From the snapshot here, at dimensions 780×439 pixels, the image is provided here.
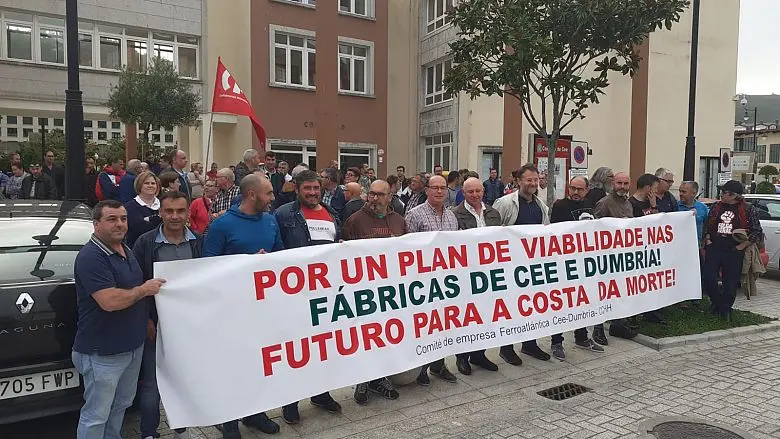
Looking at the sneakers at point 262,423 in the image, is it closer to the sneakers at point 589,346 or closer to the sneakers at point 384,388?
the sneakers at point 384,388

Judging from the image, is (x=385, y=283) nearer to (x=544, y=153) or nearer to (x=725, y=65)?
(x=544, y=153)

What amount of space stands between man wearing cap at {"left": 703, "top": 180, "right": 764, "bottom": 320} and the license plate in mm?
7523

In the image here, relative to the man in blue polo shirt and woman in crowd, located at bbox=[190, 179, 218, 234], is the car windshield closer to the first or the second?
the man in blue polo shirt

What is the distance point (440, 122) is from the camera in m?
24.2

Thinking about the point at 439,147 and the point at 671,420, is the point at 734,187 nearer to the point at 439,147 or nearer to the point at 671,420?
the point at 671,420

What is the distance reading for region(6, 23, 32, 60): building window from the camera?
20.4 m

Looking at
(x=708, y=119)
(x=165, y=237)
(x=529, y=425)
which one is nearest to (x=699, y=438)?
(x=529, y=425)

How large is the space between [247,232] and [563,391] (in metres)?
3.24

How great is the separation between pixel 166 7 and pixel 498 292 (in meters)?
21.0

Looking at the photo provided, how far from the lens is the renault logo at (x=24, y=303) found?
3641 millimetres

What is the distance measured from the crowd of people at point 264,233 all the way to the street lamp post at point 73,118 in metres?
1.25

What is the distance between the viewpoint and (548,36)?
28.4 feet

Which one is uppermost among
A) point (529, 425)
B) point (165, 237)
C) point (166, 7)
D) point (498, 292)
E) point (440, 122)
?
point (166, 7)

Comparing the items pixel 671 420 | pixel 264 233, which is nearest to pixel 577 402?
pixel 671 420
